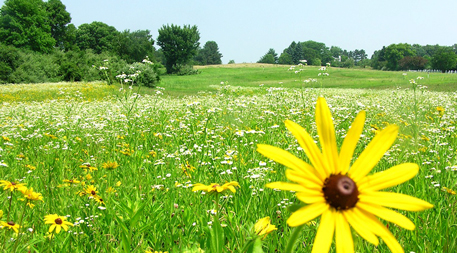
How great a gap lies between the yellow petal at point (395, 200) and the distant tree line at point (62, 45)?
75.3 ft

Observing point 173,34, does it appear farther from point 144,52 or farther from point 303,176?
point 303,176

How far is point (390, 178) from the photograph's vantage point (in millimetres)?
663

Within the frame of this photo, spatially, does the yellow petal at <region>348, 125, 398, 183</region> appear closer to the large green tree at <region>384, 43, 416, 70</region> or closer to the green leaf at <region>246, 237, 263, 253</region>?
the green leaf at <region>246, 237, 263, 253</region>

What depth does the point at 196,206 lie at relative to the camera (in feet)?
7.24

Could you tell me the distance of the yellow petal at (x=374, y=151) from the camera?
66cm

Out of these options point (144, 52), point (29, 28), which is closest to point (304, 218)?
point (144, 52)

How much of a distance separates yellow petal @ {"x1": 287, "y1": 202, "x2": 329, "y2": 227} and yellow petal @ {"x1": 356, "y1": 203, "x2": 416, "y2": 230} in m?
0.09

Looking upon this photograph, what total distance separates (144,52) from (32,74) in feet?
76.4

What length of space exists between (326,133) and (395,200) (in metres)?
0.19

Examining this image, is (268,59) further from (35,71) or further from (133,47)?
(35,71)

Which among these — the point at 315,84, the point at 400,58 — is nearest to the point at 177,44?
the point at 315,84

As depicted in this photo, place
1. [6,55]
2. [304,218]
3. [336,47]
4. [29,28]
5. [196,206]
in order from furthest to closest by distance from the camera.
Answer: [336,47] < [29,28] < [6,55] < [196,206] < [304,218]

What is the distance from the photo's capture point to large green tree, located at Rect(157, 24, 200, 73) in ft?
190

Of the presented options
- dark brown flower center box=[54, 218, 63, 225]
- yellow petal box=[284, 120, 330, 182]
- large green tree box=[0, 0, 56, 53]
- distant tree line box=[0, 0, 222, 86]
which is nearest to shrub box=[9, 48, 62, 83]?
distant tree line box=[0, 0, 222, 86]
